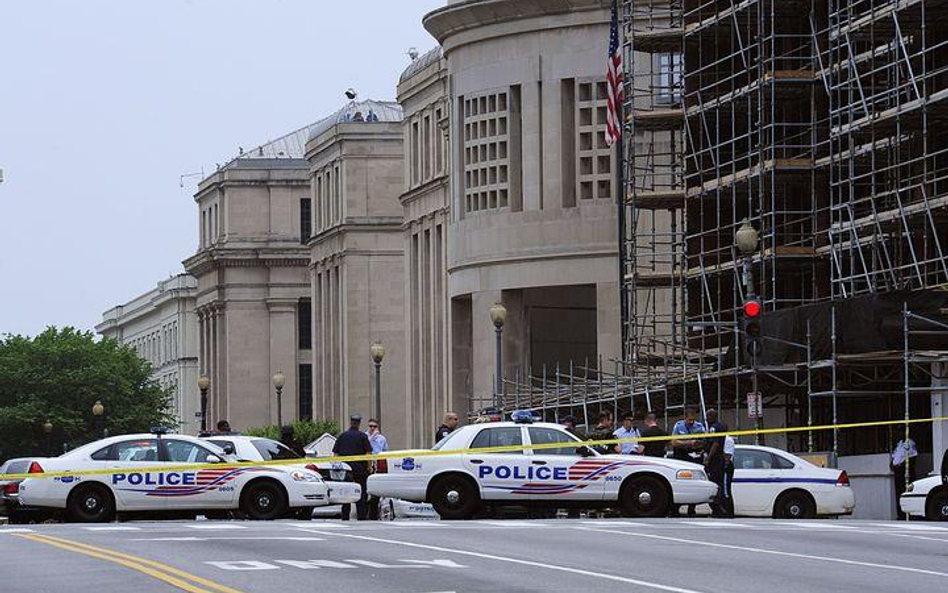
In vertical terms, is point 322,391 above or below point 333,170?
below

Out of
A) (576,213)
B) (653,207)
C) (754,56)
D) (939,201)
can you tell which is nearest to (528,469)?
(939,201)

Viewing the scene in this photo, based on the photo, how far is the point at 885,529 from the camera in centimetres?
3169

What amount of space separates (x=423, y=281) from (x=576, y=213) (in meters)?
22.0

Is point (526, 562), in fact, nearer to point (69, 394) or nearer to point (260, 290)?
point (69, 394)

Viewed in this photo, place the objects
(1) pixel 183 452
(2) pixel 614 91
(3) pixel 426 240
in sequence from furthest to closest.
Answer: (3) pixel 426 240 → (2) pixel 614 91 → (1) pixel 183 452

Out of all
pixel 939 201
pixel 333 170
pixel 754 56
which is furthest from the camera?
pixel 333 170

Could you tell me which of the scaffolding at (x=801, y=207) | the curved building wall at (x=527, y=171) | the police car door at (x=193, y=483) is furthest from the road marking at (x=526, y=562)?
the curved building wall at (x=527, y=171)

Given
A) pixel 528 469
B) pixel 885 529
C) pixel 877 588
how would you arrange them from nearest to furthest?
pixel 877 588 < pixel 885 529 < pixel 528 469

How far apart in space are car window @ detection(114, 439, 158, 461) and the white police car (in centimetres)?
143

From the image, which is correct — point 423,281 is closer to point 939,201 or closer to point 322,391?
point 322,391

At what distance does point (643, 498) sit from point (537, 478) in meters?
1.53

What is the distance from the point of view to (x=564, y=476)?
117 ft

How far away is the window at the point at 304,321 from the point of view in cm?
14250

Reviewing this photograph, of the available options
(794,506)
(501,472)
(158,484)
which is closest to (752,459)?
(794,506)
